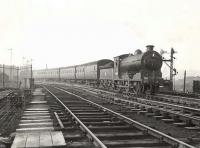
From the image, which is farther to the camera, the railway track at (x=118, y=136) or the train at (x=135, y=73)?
the train at (x=135, y=73)

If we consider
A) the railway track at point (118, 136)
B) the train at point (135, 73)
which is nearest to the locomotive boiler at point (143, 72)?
the train at point (135, 73)

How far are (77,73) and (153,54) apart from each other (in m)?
27.5

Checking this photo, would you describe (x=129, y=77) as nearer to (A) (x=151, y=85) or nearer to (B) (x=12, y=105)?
(A) (x=151, y=85)

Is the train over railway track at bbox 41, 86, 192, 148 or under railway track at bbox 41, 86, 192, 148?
over

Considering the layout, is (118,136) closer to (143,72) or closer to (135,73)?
(143,72)

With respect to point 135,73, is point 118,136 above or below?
below

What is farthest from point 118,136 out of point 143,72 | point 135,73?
point 135,73

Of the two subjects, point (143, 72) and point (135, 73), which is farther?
point (135, 73)

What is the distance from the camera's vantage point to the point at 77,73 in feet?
160

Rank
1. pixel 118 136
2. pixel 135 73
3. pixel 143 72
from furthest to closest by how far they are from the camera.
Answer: pixel 135 73 < pixel 143 72 < pixel 118 136

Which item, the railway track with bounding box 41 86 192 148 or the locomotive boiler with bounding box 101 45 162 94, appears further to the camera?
the locomotive boiler with bounding box 101 45 162 94

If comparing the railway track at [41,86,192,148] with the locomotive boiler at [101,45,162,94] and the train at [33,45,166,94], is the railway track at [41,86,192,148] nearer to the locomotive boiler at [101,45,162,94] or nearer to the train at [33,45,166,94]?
the locomotive boiler at [101,45,162,94]

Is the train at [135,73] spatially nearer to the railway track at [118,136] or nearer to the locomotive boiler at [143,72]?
the locomotive boiler at [143,72]

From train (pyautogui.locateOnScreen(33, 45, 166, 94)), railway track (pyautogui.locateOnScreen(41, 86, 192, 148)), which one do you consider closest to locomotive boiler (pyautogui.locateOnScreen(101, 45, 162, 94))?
train (pyautogui.locateOnScreen(33, 45, 166, 94))
